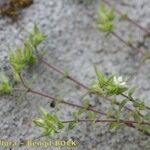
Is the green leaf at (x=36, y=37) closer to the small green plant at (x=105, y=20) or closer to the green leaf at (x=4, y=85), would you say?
the green leaf at (x=4, y=85)

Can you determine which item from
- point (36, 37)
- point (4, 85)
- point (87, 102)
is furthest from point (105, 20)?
point (4, 85)

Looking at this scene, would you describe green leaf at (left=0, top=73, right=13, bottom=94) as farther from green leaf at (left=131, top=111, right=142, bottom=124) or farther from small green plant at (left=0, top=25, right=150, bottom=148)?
green leaf at (left=131, top=111, right=142, bottom=124)

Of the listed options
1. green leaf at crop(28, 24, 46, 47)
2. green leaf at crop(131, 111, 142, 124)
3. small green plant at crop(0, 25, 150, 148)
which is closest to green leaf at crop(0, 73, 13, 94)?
small green plant at crop(0, 25, 150, 148)

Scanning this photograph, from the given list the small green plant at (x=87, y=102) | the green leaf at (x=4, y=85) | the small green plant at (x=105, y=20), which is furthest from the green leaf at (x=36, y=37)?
the small green plant at (x=105, y=20)

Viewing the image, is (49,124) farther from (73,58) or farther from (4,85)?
(73,58)

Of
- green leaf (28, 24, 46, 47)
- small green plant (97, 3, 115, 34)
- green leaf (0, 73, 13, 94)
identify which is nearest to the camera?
green leaf (0, 73, 13, 94)

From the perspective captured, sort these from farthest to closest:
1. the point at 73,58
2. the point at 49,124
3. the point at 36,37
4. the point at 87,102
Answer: the point at 73,58, the point at 36,37, the point at 87,102, the point at 49,124

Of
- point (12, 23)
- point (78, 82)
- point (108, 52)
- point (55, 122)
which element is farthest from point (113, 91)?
point (12, 23)

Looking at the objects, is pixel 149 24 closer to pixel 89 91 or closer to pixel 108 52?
pixel 108 52
